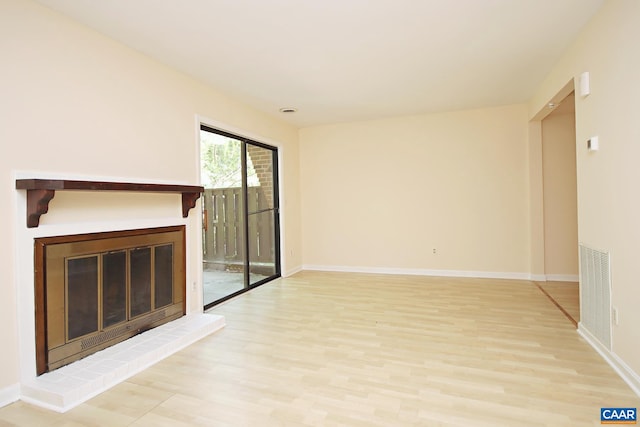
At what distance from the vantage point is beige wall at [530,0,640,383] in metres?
2.09

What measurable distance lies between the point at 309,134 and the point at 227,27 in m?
3.56

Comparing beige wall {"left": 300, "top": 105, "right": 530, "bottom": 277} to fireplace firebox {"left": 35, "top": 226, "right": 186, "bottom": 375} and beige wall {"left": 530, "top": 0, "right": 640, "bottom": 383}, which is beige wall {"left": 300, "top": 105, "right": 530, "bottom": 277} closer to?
beige wall {"left": 530, "top": 0, "right": 640, "bottom": 383}

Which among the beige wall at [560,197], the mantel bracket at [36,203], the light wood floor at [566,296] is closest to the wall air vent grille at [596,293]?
the light wood floor at [566,296]

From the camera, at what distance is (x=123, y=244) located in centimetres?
284

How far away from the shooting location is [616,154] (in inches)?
90.3

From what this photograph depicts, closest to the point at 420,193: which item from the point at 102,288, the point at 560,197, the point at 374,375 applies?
the point at 560,197

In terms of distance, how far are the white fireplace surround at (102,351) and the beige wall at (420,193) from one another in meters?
3.12

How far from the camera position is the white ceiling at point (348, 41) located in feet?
7.92

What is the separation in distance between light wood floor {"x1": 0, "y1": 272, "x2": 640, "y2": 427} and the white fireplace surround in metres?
0.09

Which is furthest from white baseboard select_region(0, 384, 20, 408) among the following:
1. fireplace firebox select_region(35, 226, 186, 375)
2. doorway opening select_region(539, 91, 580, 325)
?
doorway opening select_region(539, 91, 580, 325)

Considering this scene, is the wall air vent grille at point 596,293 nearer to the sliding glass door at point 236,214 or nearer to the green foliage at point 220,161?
the sliding glass door at point 236,214

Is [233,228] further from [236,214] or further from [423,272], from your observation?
[423,272]

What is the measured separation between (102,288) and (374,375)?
7.15ft

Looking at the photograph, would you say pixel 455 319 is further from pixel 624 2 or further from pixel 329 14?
pixel 329 14
